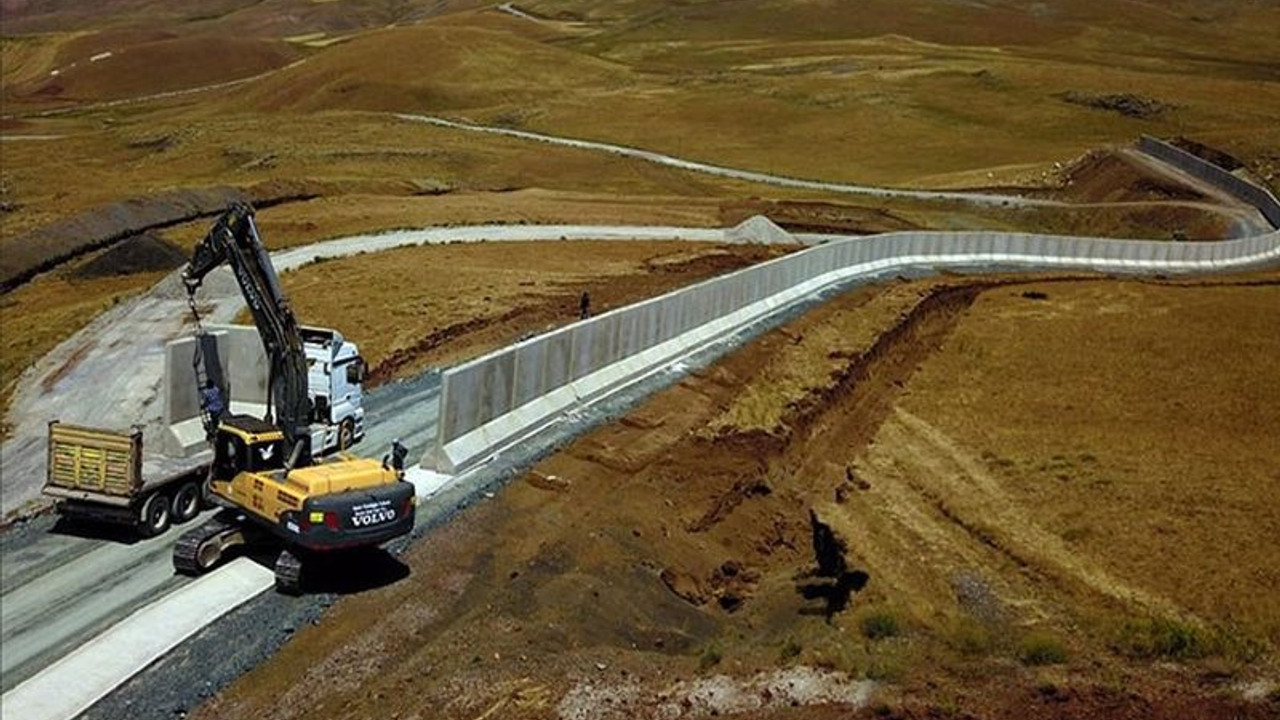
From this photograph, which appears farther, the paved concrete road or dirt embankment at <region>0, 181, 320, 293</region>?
dirt embankment at <region>0, 181, 320, 293</region>

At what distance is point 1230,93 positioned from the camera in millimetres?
110375

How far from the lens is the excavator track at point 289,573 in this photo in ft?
58.5

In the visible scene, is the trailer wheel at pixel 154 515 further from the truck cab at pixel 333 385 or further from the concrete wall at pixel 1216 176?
the concrete wall at pixel 1216 176

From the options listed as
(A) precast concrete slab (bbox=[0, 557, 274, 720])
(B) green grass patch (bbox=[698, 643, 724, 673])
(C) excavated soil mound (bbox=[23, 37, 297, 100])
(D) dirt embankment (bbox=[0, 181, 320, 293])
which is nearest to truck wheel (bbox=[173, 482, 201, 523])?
(A) precast concrete slab (bbox=[0, 557, 274, 720])

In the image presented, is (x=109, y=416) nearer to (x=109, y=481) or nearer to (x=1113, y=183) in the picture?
(x=109, y=481)

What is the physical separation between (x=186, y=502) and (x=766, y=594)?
33.2 ft

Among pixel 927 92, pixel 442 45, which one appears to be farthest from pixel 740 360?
pixel 442 45

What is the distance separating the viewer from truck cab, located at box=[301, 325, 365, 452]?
2319 cm

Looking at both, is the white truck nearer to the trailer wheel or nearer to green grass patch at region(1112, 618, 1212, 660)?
the trailer wheel

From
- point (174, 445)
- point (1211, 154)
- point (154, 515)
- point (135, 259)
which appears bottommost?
point (135, 259)

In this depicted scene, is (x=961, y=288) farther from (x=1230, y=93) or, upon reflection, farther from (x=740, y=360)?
(x=1230, y=93)

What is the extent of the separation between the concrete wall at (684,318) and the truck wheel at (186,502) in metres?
3.99

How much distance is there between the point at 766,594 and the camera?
20.6 m

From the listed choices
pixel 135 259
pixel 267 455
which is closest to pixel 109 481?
pixel 267 455
